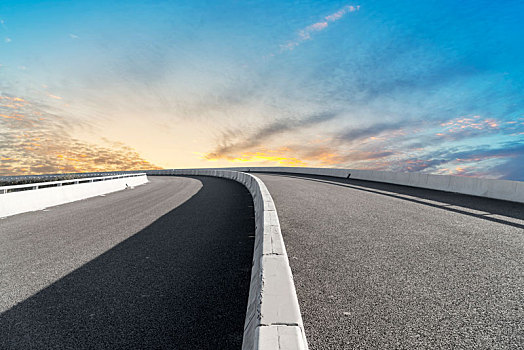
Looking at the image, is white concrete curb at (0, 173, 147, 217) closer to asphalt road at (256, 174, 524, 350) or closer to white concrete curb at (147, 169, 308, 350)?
asphalt road at (256, 174, 524, 350)

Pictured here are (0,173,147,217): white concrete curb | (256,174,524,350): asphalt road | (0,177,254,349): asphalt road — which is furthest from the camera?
(0,173,147,217): white concrete curb

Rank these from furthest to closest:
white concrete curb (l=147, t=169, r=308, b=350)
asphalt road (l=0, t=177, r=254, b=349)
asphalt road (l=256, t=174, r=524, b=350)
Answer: asphalt road (l=0, t=177, r=254, b=349) < asphalt road (l=256, t=174, r=524, b=350) < white concrete curb (l=147, t=169, r=308, b=350)

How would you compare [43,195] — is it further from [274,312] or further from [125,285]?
[274,312]

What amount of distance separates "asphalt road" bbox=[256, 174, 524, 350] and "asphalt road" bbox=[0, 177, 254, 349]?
959 millimetres

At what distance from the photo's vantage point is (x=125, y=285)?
3.75 meters

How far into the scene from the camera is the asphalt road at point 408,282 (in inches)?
99.4

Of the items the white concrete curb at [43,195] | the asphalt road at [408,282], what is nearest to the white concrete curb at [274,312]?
the asphalt road at [408,282]

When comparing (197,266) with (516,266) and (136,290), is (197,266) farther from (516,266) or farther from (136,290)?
(516,266)

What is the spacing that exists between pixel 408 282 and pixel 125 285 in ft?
12.5

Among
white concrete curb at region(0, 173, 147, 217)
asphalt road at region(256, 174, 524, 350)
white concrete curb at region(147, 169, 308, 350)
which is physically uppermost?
white concrete curb at region(147, 169, 308, 350)

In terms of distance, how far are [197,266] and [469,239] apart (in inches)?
218

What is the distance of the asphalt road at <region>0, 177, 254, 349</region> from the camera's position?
2664mm

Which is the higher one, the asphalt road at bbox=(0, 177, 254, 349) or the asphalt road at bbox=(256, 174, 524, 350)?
the asphalt road at bbox=(256, 174, 524, 350)

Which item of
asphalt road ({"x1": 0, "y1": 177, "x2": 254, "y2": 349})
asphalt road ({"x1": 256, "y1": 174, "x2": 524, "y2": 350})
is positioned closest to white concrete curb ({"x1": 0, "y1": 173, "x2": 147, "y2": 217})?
asphalt road ({"x1": 0, "y1": 177, "x2": 254, "y2": 349})
